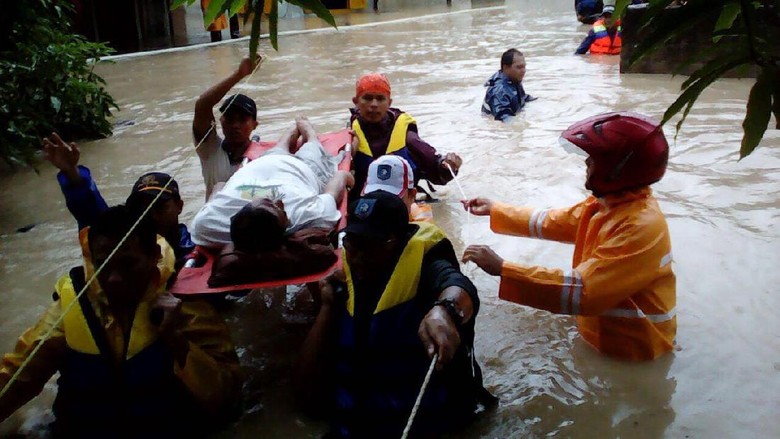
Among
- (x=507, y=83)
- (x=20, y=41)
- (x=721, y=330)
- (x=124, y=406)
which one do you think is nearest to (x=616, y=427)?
(x=721, y=330)

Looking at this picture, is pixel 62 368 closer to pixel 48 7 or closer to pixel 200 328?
pixel 200 328

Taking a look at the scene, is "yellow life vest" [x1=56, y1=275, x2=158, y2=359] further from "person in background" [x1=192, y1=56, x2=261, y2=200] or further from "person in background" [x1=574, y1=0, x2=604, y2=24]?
"person in background" [x1=574, y1=0, x2=604, y2=24]

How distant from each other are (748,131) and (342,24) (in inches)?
756

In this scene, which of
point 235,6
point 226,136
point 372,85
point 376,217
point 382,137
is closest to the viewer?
point 235,6

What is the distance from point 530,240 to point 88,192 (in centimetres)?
279

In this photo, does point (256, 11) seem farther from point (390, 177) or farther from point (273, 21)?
point (390, 177)

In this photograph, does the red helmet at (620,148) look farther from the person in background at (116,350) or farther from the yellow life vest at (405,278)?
the person in background at (116,350)

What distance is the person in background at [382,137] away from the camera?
4.67 m

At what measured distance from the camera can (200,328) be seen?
2.73 metres

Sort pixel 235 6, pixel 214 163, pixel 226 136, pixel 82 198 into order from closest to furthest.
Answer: pixel 235 6
pixel 82 198
pixel 214 163
pixel 226 136

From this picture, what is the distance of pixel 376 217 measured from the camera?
8.05 feet

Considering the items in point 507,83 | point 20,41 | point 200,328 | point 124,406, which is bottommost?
point 124,406

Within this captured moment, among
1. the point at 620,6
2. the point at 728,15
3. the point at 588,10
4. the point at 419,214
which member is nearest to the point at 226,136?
the point at 419,214

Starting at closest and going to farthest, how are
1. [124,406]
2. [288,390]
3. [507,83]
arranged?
[124,406] < [288,390] < [507,83]
